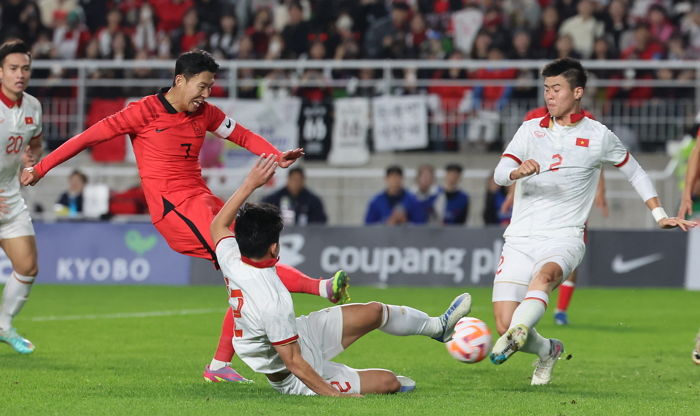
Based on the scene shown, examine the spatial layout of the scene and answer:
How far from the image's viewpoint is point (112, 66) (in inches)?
796

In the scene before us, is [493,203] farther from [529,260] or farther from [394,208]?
[529,260]

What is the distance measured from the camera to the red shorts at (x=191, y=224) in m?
8.46

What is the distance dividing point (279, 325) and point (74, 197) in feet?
40.4

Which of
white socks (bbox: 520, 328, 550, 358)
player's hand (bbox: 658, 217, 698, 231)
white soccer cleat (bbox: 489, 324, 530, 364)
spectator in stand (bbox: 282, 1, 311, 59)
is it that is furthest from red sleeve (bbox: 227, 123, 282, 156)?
spectator in stand (bbox: 282, 1, 311, 59)

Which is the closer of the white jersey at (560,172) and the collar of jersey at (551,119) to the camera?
the white jersey at (560,172)

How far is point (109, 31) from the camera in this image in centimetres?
2231

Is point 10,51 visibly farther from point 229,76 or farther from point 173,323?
point 229,76

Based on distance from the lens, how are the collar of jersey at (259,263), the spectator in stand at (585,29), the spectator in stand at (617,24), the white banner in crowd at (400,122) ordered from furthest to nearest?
1. the spectator in stand at (617,24)
2. the spectator in stand at (585,29)
3. the white banner in crowd at (400,122)
4. the collar of jersey at (259,263)

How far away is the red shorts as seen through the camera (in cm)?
846

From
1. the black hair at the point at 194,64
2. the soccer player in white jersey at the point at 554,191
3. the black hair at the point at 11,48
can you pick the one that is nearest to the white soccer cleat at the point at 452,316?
the soccer player in white jersey at the point at 554,191

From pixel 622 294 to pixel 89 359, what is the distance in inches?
354

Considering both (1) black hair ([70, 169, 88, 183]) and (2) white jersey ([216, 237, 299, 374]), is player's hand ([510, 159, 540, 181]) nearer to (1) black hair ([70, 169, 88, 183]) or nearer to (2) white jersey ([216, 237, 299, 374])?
(2) white jersey ([216, 237, 299, 374])

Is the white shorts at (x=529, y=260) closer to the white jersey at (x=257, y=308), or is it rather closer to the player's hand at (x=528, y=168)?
the player's hand at (x=528, y=168)

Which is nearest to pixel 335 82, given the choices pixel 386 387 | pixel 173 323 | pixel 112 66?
pixel 112 66
